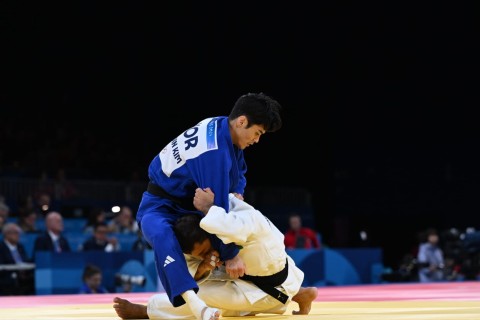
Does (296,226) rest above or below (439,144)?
below

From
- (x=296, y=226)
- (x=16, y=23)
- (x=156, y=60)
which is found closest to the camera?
(x=296, y=226)

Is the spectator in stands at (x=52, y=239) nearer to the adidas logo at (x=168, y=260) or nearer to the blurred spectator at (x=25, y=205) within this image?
the blurred spectator at (x=25, y=205)

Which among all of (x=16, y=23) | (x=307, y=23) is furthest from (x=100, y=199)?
(x=307, y=23)

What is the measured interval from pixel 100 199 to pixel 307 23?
4675 millimetres

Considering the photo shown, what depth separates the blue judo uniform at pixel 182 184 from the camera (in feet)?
12.7

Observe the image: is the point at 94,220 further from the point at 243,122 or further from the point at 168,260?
the point at 168,260

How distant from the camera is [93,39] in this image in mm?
16531

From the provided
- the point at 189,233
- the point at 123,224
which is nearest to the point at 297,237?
the point at 123,224

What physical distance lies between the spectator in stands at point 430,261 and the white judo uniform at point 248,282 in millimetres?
7290

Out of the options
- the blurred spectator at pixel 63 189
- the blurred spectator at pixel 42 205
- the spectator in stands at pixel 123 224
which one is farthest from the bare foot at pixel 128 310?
the blurred spectator at pixel 63 189

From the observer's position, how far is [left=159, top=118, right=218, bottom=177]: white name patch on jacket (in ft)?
13.2

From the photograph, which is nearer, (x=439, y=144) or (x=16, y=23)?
(x=16, y=23)

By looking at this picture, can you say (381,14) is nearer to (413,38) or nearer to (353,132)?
(413,38)

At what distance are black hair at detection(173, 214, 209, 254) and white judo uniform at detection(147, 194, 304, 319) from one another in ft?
0.49
